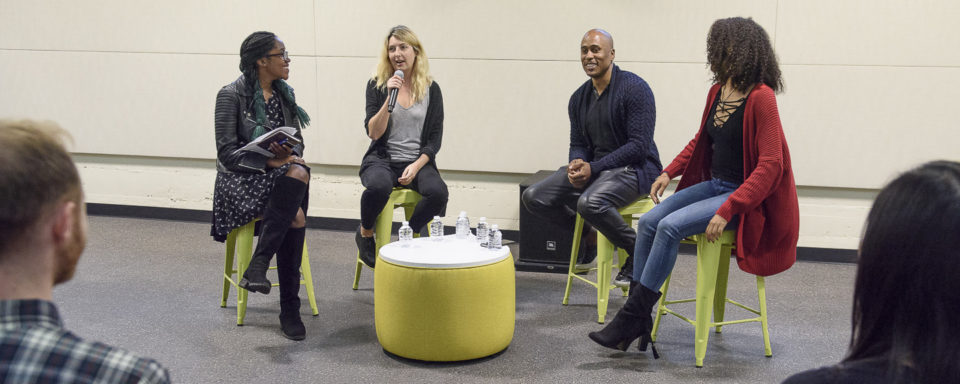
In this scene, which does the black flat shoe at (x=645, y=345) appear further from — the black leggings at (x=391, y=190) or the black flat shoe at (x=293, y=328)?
the black flat shoe at (x=293, y=328)

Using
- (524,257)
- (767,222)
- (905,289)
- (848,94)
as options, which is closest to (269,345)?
(524,257)

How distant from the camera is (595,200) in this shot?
3.63 meters

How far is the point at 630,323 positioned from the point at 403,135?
1562mm

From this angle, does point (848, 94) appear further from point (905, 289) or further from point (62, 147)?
point (62, 147)

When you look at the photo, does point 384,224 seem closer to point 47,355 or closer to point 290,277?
point 290,277

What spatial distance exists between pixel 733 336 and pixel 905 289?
8.68 feet

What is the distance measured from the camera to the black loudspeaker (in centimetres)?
452

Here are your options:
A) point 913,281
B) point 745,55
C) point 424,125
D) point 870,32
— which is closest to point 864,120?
point 870,32

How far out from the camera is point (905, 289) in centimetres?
101

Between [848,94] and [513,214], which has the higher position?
[848,94]

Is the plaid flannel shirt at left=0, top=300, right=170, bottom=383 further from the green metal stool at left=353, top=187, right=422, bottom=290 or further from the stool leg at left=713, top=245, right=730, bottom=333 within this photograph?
the green metal stool at left=353, top=187, right=422, bottom=290

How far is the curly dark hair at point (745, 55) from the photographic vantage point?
3.12 meters

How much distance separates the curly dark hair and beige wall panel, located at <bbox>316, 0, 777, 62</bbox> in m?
1.61

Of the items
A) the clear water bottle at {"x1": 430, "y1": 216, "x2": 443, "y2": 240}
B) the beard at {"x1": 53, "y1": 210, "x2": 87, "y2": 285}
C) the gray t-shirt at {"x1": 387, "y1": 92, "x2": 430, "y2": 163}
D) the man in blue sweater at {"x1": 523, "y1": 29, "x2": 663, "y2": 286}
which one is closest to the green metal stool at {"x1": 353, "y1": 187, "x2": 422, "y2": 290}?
the gray t-shirt at {"x1": 387, "y1": 92, "x2": 430, "y2": 163}
